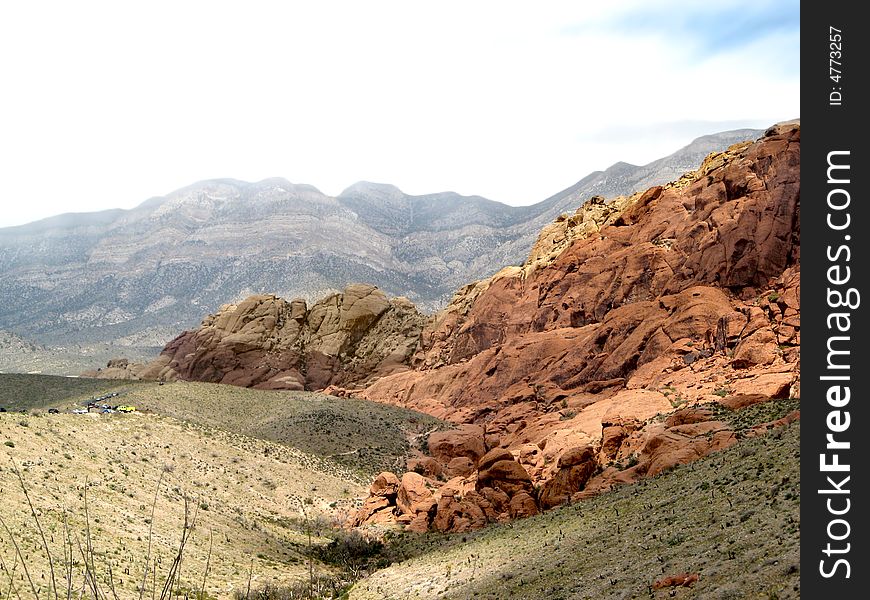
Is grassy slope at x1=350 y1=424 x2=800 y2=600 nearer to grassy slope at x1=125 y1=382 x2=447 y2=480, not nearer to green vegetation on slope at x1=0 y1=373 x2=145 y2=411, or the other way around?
Result: grassy slope at x1=125 y1=382 x2=447 y2=480

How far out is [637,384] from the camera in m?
48.0

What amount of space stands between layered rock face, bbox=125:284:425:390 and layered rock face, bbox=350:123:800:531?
852 centimetres

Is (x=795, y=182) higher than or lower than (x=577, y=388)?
higher

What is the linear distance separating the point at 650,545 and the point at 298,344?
237 feet

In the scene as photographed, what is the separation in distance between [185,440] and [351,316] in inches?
1768

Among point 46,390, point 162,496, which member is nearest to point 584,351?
point 162,496

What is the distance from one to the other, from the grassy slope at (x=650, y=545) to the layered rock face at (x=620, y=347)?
4.25m

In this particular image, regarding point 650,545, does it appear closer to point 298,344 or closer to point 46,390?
point 298,344

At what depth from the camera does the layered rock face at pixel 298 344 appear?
83.8 metres

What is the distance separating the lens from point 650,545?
20.6 m

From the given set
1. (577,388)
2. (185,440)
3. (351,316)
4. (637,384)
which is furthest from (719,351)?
(351,316)

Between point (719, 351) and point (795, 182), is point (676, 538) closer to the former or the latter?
point (719, 351)

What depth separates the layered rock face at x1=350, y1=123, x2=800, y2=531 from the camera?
119 ft

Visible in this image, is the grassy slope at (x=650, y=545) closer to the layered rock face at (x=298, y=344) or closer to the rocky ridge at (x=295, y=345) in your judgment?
the rocky ridge at (x=295, y=345)
